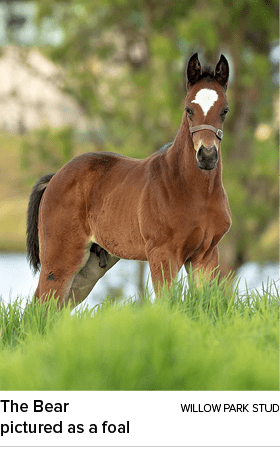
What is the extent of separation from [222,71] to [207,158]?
2.05ft

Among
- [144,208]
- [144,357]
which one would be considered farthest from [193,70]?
[144,357]

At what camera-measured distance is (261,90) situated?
43.3 ft

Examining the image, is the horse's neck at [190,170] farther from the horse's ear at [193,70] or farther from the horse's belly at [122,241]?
the horse's belly at [122,241]

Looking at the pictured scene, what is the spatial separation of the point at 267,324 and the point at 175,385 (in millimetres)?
869

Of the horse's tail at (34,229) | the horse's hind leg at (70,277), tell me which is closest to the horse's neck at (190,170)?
the horse's hind leg at (70,277)

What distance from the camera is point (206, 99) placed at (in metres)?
3.59

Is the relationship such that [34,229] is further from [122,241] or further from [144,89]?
[144,89]

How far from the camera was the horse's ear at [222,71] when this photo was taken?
3.74 meters

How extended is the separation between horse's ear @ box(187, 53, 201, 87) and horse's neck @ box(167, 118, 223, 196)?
0.77 feet

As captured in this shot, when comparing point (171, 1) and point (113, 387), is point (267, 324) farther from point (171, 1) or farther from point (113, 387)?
point (171, 1)

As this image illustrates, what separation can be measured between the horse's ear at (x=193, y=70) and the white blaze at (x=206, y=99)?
0.50ft

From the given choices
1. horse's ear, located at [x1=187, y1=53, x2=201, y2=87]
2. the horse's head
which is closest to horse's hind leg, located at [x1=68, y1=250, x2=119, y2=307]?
the horse's head

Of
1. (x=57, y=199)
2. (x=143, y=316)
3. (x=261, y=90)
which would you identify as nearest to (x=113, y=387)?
(x=143, y=316)

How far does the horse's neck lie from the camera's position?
12.3ft
